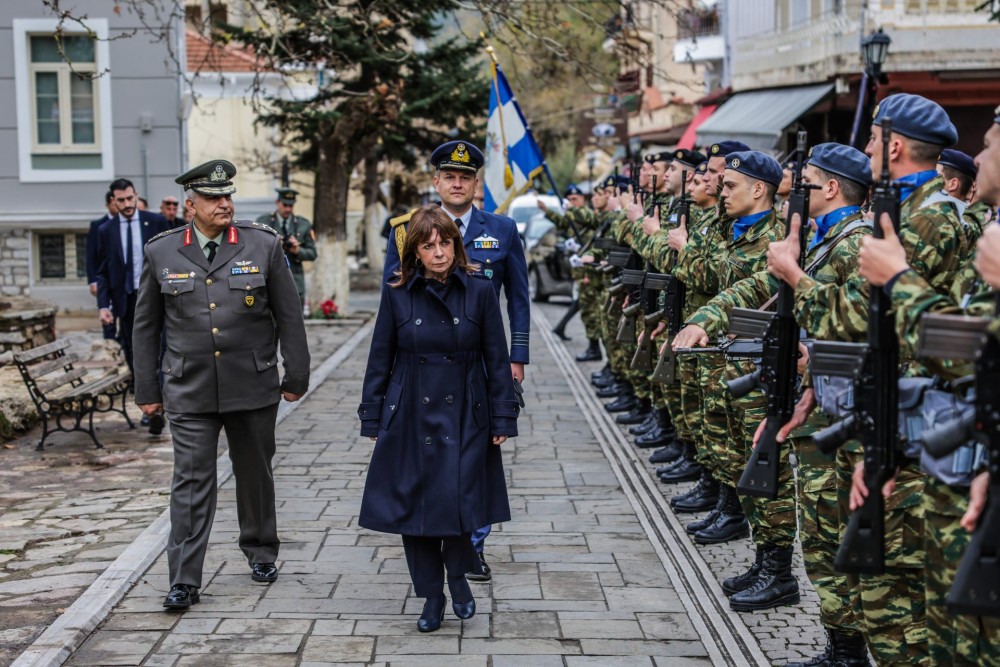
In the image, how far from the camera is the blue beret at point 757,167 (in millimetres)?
7066

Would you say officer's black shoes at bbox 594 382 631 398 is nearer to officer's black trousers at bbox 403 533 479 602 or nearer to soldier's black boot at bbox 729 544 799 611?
soldier's black boot at bbox 729 544 799 611

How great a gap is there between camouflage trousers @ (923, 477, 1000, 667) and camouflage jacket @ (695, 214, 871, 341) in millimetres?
870

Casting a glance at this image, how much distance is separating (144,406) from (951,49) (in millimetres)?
15816

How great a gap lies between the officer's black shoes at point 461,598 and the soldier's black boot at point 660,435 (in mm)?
4941

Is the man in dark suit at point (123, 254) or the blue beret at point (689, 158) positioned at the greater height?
the blue beret at point (689, 158)

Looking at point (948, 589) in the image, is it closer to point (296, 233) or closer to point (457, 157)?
point (457, 157)

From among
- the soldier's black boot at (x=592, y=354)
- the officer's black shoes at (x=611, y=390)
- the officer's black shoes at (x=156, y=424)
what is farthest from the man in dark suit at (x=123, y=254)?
the soldier's black boot at (x=592, y=354)

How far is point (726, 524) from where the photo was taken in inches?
308

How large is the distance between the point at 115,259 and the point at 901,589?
891cm

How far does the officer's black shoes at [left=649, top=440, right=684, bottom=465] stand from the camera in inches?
404

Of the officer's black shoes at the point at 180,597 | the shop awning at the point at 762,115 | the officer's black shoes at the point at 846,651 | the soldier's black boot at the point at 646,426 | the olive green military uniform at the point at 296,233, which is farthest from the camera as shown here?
the shop awning at the point at 762,115

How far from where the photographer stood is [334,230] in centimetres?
2302

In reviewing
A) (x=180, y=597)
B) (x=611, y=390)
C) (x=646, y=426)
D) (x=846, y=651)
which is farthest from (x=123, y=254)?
(x=846, y=651)

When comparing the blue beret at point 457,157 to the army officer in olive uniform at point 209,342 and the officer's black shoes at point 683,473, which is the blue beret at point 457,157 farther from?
the officer's black shoes at point 683,473
